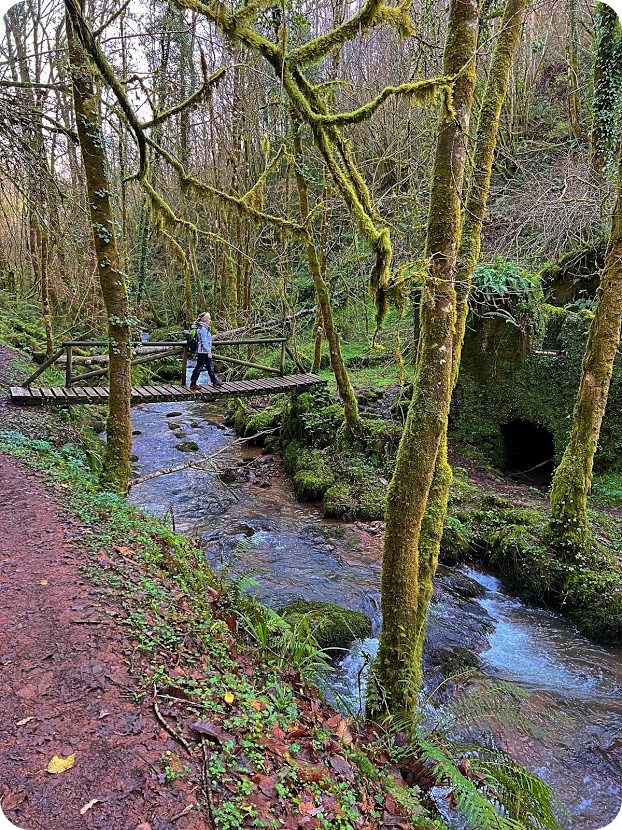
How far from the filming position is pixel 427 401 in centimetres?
404

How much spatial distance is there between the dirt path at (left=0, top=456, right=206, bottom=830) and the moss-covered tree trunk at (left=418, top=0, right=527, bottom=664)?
2.63m

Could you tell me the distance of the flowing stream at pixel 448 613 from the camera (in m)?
4.64

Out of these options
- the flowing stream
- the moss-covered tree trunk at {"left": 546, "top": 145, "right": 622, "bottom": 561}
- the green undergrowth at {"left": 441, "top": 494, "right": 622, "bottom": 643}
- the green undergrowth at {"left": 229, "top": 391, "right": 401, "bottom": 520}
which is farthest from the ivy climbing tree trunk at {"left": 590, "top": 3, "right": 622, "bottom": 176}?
the flowing stream

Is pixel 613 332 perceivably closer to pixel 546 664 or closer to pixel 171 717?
pixel 546 664

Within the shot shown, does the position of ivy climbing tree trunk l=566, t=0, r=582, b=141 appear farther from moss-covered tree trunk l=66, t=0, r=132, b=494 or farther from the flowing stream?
moss-covered tree trunk l=66, t=0, r=132, b=494

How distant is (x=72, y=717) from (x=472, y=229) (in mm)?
5167

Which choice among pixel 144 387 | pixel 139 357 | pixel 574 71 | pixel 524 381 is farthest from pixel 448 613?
pixel 574 71

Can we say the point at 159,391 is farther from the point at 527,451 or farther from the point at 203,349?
the point at 527,451

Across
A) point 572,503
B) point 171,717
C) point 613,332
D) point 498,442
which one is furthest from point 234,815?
point 498,442

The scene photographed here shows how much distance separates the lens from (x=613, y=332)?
655 centimetres

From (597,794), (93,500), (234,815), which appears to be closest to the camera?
(234,815)

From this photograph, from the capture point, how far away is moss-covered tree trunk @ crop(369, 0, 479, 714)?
3871 millimetres

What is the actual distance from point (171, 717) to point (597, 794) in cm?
380

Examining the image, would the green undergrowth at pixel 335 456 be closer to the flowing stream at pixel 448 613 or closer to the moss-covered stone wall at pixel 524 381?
the flowing stream at pixel 448 613
